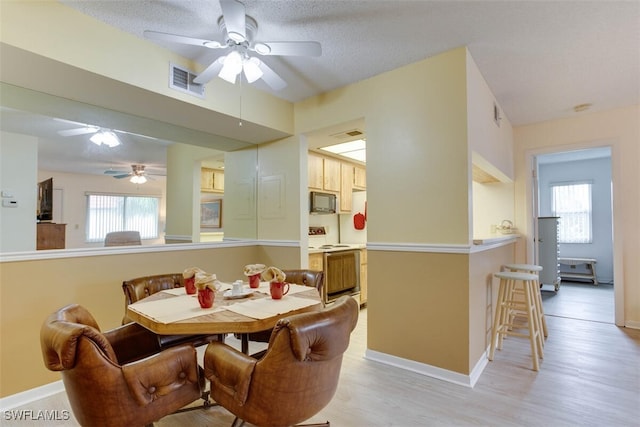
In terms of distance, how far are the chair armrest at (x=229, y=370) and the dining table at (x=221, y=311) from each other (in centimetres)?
9

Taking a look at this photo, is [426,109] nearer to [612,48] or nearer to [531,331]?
[612,48]

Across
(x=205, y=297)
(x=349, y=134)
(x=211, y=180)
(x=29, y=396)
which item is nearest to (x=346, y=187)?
(x=349, y=134)

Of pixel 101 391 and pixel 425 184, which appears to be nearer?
pixel 101 391

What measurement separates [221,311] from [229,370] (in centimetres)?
32

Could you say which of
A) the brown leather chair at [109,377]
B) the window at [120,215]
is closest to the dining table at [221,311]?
the brown leather chair at [109,377]

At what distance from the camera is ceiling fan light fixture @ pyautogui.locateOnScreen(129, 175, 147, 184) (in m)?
3.20

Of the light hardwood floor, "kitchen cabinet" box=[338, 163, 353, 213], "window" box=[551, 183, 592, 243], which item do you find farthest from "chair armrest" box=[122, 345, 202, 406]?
"window" box=[551, 183, 592, 243]

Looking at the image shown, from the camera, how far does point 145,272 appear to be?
275cm

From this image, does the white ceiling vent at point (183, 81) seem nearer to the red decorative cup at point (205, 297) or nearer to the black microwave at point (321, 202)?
the red decorative cup at point (205, 297)

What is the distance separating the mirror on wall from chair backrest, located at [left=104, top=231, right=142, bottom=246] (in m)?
0.09

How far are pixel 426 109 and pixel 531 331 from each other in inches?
78.3

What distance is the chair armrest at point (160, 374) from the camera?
123cm

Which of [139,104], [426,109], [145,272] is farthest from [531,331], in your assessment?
[139,104]

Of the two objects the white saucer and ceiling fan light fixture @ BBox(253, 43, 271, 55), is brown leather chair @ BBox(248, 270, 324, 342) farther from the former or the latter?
ceiling fan light fixture @ BBox(253, 43, 271, 55)
